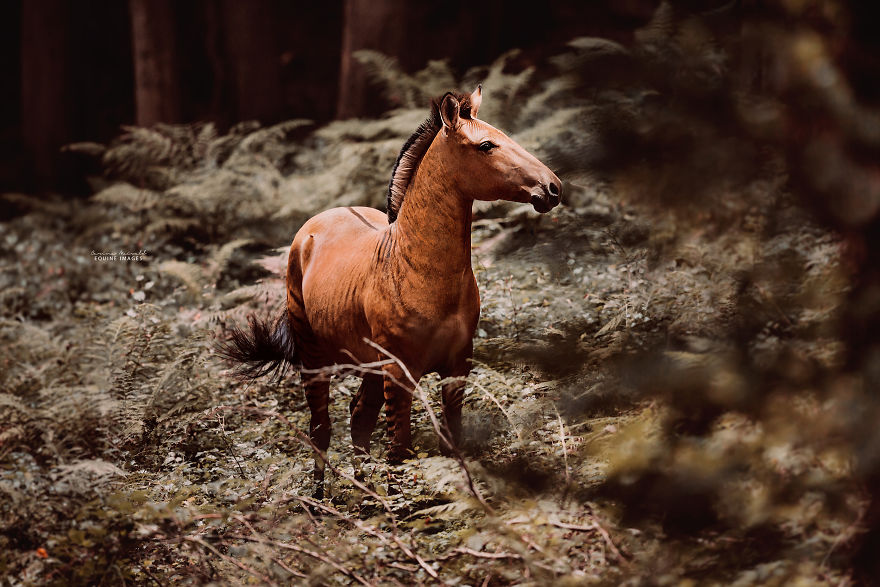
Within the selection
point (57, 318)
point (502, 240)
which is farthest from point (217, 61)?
point (502, 240)

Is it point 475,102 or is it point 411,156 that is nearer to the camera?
point 475,102

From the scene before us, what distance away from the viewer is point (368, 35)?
11.0 m

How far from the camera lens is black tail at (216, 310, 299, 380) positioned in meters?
5.12

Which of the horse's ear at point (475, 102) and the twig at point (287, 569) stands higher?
the horse's ear at point (475, 102)

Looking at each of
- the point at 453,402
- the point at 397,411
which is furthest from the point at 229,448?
the point at 453,402

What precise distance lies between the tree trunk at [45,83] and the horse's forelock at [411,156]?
40.4 ft

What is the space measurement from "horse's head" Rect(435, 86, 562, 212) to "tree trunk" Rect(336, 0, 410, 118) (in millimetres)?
7502

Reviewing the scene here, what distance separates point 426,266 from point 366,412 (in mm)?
1219

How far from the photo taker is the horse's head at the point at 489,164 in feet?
11.8

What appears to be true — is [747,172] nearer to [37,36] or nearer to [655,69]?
[655,69]

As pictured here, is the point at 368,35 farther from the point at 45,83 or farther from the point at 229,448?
the point at 229,448

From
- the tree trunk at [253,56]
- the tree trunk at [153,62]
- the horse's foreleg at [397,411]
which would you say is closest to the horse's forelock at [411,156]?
the horse's foreleg at [397,411]

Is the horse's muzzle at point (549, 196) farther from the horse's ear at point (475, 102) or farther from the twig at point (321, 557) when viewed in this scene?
the twig at point (321, 557)

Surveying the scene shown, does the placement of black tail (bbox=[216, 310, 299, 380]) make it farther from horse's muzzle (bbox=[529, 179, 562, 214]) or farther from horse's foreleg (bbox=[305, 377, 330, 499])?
horse's muzzle (bbox=[529, 179, 562, 214])
